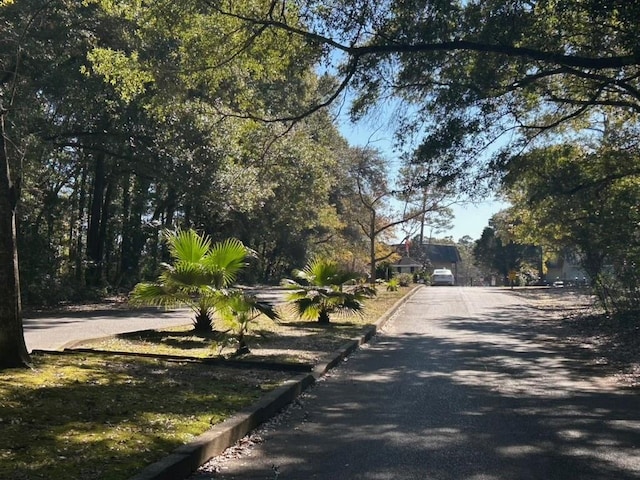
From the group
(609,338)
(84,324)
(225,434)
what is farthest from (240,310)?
(609,338)

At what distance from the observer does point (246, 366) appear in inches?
373

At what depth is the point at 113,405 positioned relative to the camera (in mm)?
6410

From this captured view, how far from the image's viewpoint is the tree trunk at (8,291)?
741cm

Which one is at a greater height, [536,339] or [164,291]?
[164,291]

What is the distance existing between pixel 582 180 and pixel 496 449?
469 inches

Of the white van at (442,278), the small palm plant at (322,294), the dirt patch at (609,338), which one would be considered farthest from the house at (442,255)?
the small palm plant at (322,294)

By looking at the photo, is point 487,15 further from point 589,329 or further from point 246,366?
point 589,329

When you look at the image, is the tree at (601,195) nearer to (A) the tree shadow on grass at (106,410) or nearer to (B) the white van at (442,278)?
(A) the tree shadow on grass at (106,410)

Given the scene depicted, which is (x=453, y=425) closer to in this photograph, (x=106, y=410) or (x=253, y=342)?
(x=106, y=410)

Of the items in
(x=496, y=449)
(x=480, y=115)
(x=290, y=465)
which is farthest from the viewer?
(x=480, y=115)

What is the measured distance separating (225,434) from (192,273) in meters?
5.71

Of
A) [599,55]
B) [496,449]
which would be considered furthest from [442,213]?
[496,449]

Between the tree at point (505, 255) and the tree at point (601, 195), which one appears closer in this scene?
the tree at point (601, 195)

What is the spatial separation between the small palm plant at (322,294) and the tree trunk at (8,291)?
337 inches
